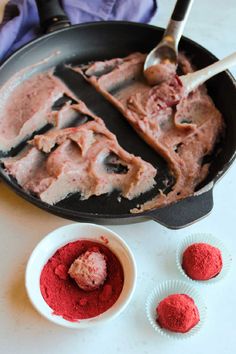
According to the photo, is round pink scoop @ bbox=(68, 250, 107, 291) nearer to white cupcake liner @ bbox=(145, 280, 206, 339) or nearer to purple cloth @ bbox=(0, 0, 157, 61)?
white cupcake liner @ bbox=(145, 280, 206, 339)

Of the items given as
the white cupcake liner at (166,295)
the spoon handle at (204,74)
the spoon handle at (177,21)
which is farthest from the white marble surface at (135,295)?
the spoon handle at (177,21)

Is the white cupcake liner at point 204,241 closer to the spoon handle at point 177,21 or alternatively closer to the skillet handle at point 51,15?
the spoon handle at point 177,21

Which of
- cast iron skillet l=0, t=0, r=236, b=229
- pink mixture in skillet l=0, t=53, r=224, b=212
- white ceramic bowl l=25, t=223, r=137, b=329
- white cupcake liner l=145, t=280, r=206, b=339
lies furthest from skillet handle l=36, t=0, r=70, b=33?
white cupcake liner l=145, t=280, r=206, b=339

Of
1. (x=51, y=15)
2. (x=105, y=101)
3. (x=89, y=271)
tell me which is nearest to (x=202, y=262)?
(x=89, y=271)

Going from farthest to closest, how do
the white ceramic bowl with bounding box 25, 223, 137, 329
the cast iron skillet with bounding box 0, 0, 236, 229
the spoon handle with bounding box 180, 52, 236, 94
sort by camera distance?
the spoon handle with bounding box 180, 52, 236, 94 → the cast iron skillet with bounding box 0, 0, 236, 229 → the white ceramic bowl with bounding box 25, 223, 137, 329

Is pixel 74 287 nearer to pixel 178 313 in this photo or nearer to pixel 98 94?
pixel 178 313
